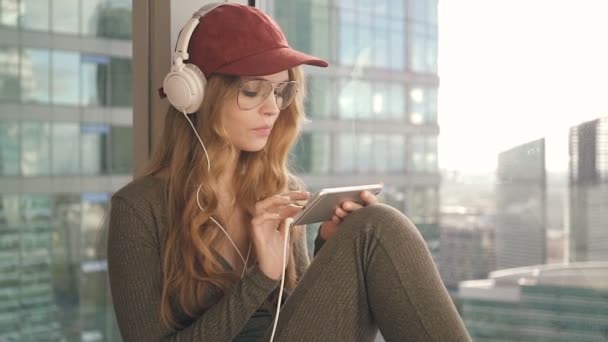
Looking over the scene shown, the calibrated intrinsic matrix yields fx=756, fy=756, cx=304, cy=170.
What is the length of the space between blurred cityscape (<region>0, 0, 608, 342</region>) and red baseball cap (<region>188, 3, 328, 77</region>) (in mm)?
431

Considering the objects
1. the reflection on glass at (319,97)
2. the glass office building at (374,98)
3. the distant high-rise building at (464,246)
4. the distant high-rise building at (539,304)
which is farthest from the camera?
the reflection on glass at (319,97)

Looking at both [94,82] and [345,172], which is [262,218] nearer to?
[345,172]

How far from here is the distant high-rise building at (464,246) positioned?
1674 millimetres

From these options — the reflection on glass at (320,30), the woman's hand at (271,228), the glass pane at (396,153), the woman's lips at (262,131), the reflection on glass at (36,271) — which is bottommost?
the reflection on glass at (36,271)

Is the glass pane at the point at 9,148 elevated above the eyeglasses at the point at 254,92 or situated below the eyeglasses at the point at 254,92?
below

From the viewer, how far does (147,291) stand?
4.55 ft

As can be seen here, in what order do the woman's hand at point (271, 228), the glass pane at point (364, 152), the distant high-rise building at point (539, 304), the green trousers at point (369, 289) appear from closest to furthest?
the green trousers at point (369, 289) < the woman's hand at point (271, 228) < the distant high-rise building at point (539, 304) < the glass pane at point (364, 152)

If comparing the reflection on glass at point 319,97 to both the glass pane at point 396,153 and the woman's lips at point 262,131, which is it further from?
the woman's lips at point 262,131

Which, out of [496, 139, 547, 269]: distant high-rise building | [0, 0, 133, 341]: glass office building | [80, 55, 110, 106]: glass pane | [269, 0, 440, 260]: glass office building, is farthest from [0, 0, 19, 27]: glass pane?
[496, 139, 547, 269]: distant high-rise building

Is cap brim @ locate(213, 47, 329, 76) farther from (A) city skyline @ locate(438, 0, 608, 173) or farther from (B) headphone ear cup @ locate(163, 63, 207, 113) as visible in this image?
(A) city skyline @ locate(438, 0, 608, 173)

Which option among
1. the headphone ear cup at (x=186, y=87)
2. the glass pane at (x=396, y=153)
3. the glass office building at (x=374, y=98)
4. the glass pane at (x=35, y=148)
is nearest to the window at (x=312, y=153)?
the glass office building at (x=374, y=98)

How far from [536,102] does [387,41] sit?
48 centimetres

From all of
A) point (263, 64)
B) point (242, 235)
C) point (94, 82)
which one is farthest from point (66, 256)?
point (263, 64)

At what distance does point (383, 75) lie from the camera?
6.34 feet
